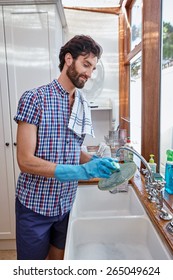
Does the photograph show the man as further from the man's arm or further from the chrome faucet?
the chrome faucet

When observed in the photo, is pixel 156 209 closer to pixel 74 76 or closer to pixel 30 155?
pixel 30 155

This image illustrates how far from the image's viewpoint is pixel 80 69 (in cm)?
108

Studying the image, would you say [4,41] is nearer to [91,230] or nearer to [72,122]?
[72,122]

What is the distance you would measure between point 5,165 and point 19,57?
3.17ft

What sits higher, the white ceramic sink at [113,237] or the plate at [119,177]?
the plate at [119,177]

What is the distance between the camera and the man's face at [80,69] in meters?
1.08

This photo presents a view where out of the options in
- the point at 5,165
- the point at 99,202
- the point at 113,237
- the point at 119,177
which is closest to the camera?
the point at 119,177

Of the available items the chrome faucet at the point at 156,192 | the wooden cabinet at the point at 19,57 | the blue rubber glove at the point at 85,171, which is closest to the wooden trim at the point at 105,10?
the wooden cabinet at the point at 19,57

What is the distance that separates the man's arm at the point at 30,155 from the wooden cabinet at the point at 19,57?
1146mm

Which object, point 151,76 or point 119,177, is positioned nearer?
point 119,177

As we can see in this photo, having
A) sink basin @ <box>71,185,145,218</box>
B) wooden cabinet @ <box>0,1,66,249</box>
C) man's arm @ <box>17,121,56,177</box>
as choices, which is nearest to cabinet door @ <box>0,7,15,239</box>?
wooden cabinet @ <box>0,1,66,249</box>

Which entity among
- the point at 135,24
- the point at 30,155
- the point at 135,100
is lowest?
the point at 30,155

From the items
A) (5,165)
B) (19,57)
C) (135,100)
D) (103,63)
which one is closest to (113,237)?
(5,165)

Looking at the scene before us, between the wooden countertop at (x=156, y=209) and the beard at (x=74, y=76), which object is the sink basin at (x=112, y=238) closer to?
the wooden countertop at (x=156, y=209)
